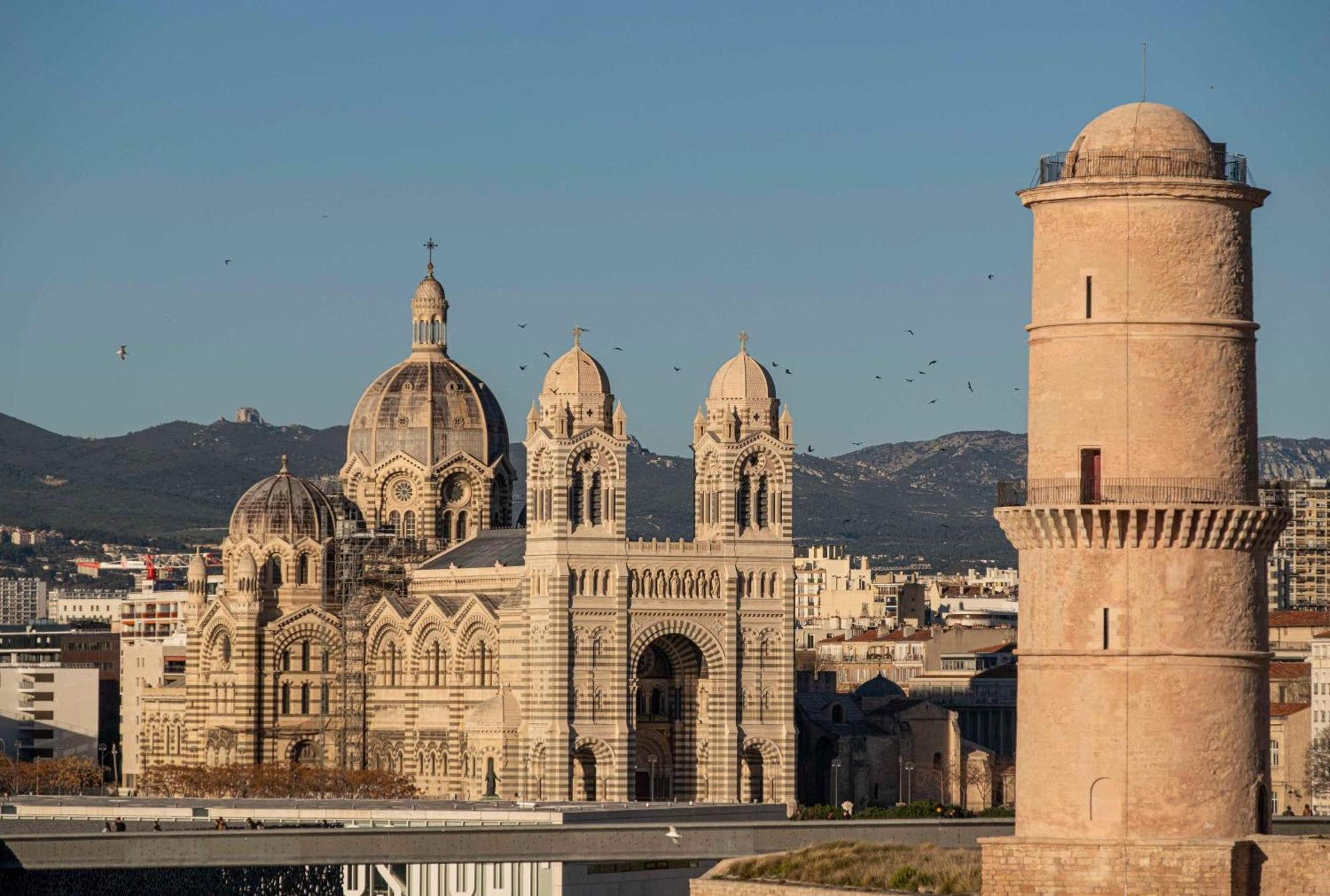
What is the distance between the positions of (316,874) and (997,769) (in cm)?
7412

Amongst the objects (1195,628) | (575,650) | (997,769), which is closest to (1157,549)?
(1195,628)

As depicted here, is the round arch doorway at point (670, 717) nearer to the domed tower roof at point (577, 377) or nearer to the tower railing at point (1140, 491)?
the domed tower roof at point (577, 377)

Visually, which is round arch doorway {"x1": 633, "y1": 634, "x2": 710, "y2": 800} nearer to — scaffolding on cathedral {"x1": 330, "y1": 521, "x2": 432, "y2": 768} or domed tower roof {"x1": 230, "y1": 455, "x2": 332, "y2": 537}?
scaffolding on cathedral {"x1": 330, "y1": 521, "x2": 432, "y2": 768}

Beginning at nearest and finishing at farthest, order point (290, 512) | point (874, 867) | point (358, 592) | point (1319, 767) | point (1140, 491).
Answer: point (1140, 491) → point (874, 867) → point (1319, 767) → point (358, 592) → point (290, 512)

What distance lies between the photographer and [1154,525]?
52094 mm

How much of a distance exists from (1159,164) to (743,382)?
80.6 meters

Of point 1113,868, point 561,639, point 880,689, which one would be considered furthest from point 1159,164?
point 880,689

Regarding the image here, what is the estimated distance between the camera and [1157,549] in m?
52.2

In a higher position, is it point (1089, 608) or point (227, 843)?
point (1089, 608)

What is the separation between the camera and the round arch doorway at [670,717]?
5261 inches

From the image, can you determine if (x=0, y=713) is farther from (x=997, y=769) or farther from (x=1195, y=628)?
(x=1195, y=628)

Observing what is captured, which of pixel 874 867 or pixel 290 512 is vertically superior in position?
pixel 290 512

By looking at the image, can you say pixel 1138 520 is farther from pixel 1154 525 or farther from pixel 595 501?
pixel 595 501

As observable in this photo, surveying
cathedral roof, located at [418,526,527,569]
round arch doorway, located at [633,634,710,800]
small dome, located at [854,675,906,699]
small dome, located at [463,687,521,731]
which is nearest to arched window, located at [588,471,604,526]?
round arch doorway, located at [633,634,710,800]
